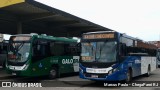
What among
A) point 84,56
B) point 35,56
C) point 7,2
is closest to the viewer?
point 84,56

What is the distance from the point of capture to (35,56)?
17000mm

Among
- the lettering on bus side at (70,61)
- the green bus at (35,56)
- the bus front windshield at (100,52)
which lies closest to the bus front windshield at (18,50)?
the green bus at (35,56)

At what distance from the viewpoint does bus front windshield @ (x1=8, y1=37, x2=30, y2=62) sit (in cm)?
1675

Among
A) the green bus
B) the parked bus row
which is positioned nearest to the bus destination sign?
the parked bus row

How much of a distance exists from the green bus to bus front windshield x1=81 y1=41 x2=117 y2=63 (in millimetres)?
3161

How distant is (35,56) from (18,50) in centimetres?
105

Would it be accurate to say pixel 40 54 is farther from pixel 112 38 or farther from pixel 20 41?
pixel 112 38

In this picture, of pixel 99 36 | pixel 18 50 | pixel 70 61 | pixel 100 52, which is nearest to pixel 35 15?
pixel 70 61

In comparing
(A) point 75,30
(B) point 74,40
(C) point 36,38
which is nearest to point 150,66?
(B) point 74,40

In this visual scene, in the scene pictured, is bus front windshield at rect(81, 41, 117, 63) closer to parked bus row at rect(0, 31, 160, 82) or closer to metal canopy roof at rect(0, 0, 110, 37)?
parked bus row at rect(0, 31, 160, 82)

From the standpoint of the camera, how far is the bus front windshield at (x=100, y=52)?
47.7 feet

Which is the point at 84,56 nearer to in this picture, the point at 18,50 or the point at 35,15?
the point at 18,50

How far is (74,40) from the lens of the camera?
2198cm

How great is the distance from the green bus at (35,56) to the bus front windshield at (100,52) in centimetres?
Answer: 316
